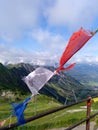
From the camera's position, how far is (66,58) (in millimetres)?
4113

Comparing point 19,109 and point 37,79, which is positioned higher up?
point 37,79

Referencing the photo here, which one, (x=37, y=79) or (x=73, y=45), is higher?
(x=73, y=45)

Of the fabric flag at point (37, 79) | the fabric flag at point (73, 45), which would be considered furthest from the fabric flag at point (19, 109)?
the fabric flag at point (73, 45)

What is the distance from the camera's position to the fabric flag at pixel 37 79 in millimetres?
4020

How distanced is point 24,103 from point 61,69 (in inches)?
25.3

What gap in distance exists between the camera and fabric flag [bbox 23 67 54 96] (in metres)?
4.02

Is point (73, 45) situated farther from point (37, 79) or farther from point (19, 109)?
point (19, 109)

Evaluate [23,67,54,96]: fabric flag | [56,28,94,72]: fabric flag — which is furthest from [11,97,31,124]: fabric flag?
[56,28,94,72]: fabric flag

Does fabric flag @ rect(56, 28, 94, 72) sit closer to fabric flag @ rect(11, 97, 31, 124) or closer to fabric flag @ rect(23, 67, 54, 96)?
fabric flag @ rect(23, 67, 54, 96)

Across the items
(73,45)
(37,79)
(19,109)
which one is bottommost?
(19,109)

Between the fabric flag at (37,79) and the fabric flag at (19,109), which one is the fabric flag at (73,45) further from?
the fabric flag at (19,109)

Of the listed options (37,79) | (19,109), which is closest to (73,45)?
(37,79)

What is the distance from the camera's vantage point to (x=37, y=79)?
4102 millimetres

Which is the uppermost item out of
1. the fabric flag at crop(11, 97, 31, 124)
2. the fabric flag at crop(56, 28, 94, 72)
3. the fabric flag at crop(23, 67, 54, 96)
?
the fabric flag at crop(56, 28, 94, 72)
